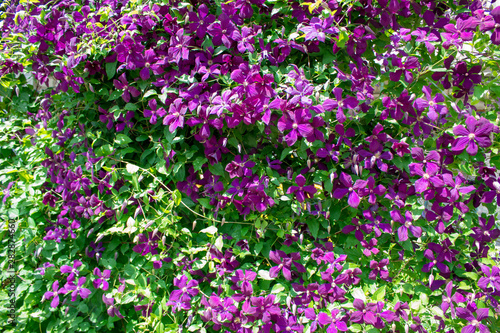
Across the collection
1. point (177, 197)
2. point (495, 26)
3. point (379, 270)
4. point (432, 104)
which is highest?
point (495, 26)

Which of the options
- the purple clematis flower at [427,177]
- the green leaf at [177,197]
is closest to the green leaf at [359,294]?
the purple clematis flower at [427,177]

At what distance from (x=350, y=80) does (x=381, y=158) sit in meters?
0.35

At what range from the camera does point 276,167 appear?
5.05 feet

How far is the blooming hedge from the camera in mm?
1431

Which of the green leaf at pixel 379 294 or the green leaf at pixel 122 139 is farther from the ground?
the green leaf at pixel 122 139

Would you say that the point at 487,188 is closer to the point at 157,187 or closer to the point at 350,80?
the point at 350,80

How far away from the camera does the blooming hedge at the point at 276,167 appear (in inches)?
56.3

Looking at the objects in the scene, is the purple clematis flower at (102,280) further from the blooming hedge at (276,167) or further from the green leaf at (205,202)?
the green leaf at (205,202)

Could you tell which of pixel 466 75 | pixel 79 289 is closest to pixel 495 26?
pixel 466 75

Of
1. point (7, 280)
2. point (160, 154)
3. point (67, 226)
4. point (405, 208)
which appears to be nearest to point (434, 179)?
point (405, 208)

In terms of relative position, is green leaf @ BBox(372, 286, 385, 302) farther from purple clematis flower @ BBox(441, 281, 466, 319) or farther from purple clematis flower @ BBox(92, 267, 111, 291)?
purple clematis flower @ BBox(92, 267, 111, 291)

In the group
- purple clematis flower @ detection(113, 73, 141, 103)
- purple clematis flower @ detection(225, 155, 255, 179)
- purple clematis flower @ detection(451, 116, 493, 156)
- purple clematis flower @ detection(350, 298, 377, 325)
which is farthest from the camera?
→ purple clematis flower @ detection(113, 73, 141, 103)

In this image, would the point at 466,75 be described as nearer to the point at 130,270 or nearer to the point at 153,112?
the point at 153,112

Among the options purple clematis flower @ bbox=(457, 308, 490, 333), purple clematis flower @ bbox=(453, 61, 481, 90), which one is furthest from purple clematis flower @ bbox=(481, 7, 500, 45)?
purple clematis flower @ bbox=(457, 308, 490, 333)
